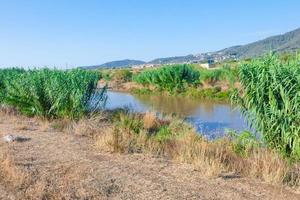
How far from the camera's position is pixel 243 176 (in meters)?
7.92

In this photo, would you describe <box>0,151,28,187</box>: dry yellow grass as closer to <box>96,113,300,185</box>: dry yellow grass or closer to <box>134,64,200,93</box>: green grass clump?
<box>96,113,300,185</box>: dry yellow grass

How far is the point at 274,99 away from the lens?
8.79 m

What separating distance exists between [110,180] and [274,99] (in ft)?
11.2

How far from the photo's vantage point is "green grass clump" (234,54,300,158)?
8.49 meters

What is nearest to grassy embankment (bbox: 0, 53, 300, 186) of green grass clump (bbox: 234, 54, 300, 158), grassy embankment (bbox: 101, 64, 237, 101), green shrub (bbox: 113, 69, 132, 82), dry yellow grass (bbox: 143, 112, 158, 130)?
green grass clump (bbox: 234, 54, 300, 158)

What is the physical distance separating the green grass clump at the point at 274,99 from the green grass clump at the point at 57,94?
7120mm

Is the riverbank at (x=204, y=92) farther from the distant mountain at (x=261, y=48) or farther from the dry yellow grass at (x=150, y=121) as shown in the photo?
the dry yellow grass at (x=150, y=121)

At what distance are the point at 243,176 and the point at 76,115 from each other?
8.34 metres

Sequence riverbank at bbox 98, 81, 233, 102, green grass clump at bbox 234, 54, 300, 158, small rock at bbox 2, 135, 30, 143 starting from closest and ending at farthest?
green grass clump at bbox 234, 54, 300, 158 < small rock at bbox 2, 135, 30, 143 < riverbank at bbox 98, 81, 233, 102

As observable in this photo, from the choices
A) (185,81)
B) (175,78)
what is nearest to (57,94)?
(185,81)

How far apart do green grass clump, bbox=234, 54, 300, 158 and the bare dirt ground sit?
5.27ft

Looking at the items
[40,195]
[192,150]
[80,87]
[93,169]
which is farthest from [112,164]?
[80,87]

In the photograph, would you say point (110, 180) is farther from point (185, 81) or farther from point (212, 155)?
point (185, 81)

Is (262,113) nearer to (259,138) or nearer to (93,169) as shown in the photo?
(259,138)
